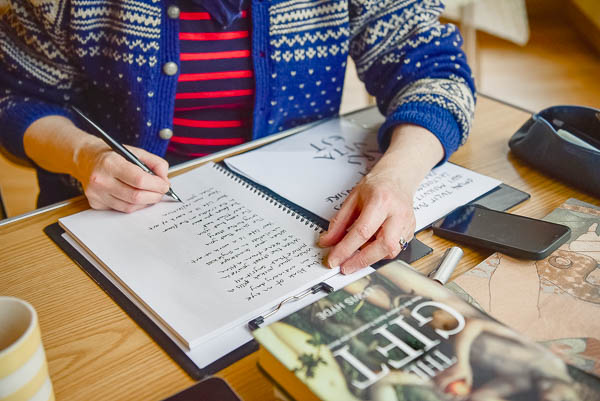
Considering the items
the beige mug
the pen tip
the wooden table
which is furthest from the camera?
the pen tip

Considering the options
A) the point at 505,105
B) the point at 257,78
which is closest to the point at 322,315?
the point at 257,78

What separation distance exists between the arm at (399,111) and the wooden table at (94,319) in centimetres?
6

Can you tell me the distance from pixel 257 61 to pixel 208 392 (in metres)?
0.57

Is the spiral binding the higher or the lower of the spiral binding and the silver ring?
the higher

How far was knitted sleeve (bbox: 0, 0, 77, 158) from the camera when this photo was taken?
0.81 m

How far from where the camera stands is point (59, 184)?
0.98 m

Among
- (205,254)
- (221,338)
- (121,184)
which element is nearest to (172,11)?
(121,184)

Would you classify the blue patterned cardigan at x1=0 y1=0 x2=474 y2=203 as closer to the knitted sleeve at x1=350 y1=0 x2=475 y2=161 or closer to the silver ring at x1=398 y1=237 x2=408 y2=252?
the knitted sleeve at x1=350 y1=0 x2=475 y2=161

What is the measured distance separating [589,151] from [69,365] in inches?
26.0

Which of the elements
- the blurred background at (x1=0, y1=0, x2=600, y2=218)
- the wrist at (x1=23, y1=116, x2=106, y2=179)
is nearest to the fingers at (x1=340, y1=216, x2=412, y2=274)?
the wrist at (x1=23, y1=116, x2=106, y2=179)

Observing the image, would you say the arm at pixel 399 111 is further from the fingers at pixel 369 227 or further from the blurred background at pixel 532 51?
the blurred background at pixel 532 51

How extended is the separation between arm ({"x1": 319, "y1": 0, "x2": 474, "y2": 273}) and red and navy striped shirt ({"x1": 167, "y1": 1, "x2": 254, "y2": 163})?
0.20m

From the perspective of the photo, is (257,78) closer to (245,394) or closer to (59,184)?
(59,184)

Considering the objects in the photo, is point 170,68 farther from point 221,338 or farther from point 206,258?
point 221,338
